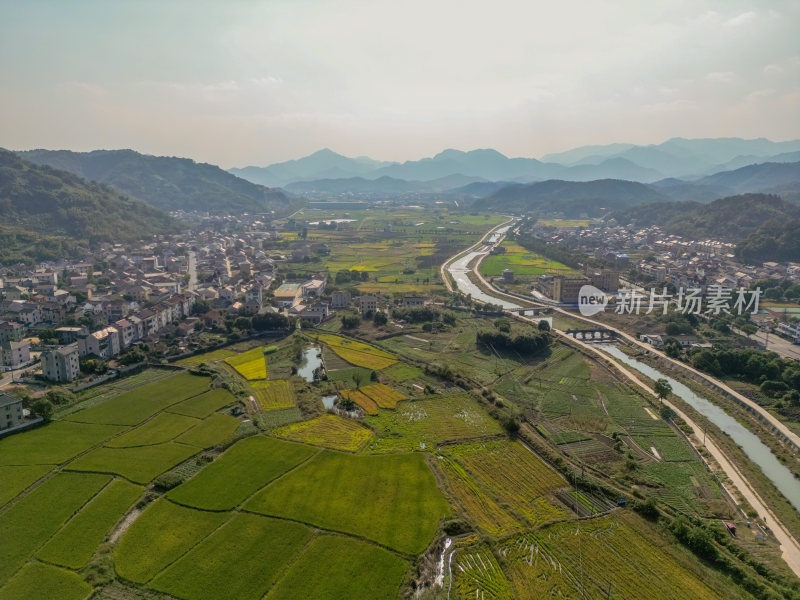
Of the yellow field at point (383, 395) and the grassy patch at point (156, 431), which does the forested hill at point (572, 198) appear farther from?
the grassy patch at point (156, 431)

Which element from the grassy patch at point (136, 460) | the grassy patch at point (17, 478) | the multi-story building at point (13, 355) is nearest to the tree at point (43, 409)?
the grassy patch at point (17, 478)

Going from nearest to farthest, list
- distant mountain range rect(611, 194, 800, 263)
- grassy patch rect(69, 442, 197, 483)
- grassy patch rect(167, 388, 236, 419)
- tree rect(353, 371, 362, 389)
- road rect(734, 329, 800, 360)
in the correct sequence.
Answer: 1. grassy patch rect(69, 442, 197, 483)
2. grassy patch rect(167, 388, 236, 419)
3. tree rect(353, 371, 362, 389)
4. road rect(734, 329, 800, 360)
5. distant mountain range rect(611, 194, 800, 263)

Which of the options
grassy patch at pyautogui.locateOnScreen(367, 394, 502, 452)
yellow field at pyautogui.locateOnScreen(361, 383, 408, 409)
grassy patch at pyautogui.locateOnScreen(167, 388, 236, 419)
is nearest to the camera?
grassy patch at pyautogui.locateOnScreen(367, 394, 502, 452)

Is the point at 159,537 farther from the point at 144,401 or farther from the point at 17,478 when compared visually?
the point at 144,401

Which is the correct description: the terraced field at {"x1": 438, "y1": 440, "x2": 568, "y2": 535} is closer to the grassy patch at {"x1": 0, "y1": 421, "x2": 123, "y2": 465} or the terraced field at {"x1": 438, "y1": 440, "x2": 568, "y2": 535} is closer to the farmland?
the grassy patch at {"x1": 0, "y1": 421, "x2": 123, "y2": 465}

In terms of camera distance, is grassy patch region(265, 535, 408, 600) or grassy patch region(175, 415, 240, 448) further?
grassy patch region(175, 415, 240, 448)

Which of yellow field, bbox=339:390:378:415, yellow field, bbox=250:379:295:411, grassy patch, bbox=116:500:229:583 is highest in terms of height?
grassy patch, bbox=116:500:229:583

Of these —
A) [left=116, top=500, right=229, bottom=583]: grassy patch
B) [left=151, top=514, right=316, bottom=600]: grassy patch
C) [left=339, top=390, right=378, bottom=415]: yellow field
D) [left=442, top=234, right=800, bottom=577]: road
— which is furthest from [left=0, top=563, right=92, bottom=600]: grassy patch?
[left=442, top=234, right=800, bottom=577]: road
